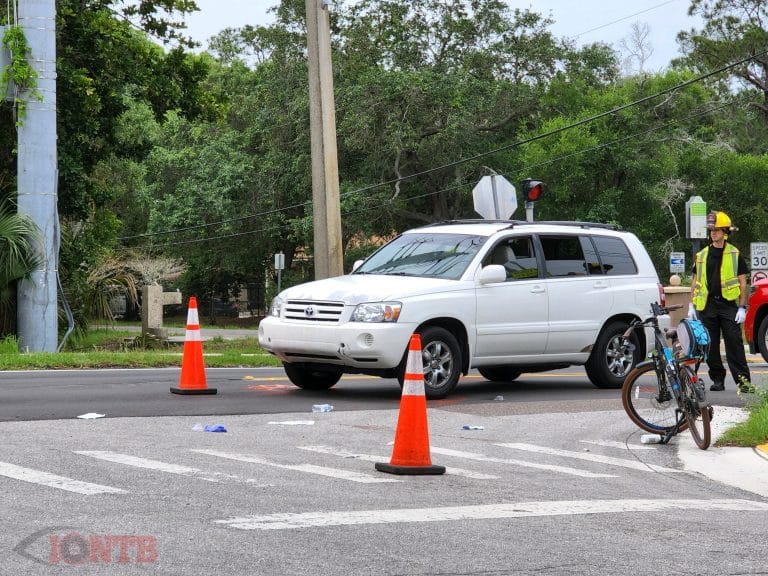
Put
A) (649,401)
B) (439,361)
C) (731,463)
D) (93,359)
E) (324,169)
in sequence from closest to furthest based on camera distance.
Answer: (731,463), (649,401), (439,361), (93,359), (324,169)

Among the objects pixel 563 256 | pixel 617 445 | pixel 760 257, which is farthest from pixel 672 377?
pixel 760 257

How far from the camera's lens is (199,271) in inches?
2667

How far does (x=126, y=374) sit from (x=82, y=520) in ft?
31.9

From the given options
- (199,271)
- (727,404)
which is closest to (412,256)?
(727,404)

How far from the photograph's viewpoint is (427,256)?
14.0m

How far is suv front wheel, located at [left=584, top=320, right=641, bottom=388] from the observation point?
48.4ft

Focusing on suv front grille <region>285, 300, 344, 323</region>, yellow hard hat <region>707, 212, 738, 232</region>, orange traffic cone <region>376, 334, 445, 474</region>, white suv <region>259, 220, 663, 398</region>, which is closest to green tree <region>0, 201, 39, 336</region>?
white suv <region>259, 220, 663, 398</region>

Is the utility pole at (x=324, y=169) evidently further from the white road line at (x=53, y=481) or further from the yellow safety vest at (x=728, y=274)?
the white road line at (x=53, y=481)

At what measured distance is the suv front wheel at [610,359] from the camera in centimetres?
1474

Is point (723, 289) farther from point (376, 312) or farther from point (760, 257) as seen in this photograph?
point (760, 257)

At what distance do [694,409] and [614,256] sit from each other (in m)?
5.24

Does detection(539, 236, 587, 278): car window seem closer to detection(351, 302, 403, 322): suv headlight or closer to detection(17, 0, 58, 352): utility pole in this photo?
detection(351, 302, 403, 322): suv headlight

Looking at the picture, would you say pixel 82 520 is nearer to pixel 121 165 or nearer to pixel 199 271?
pixel 121 165

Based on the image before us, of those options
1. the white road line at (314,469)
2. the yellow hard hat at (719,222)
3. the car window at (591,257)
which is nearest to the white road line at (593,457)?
the white road line at (314,469)
